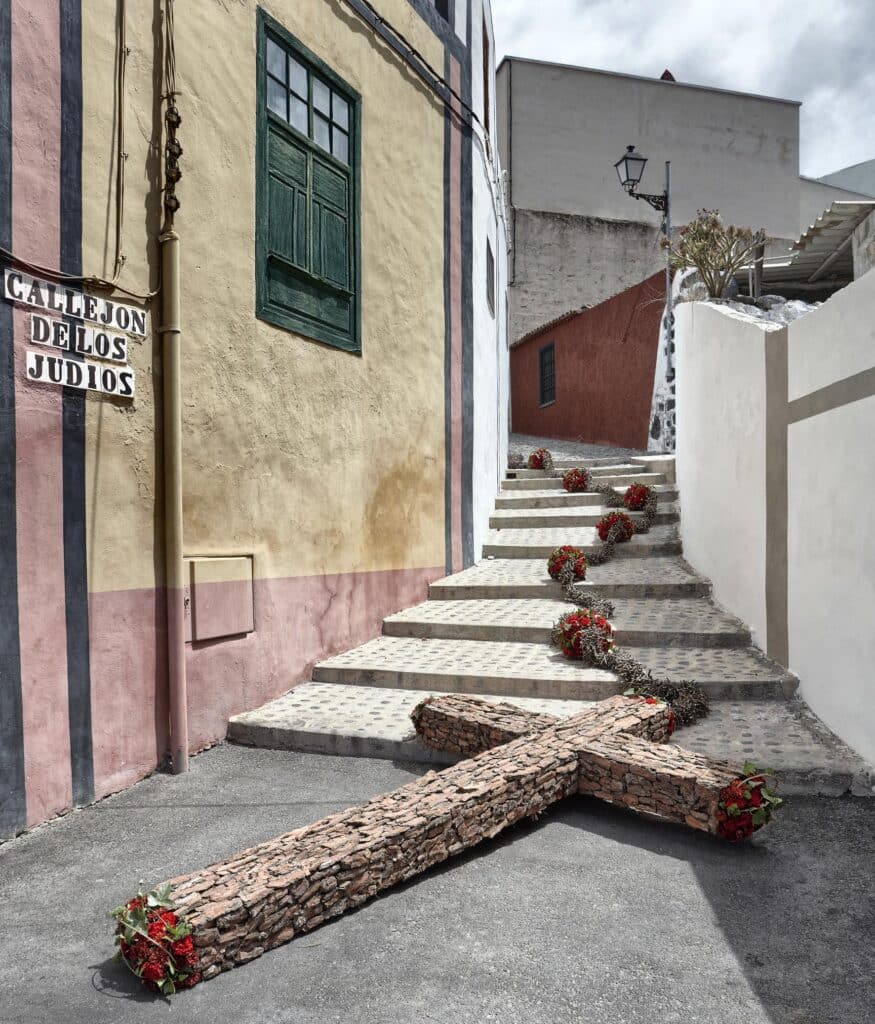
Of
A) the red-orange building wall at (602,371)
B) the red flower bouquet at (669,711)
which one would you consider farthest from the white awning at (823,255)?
the red flower bouquet at (669,711)

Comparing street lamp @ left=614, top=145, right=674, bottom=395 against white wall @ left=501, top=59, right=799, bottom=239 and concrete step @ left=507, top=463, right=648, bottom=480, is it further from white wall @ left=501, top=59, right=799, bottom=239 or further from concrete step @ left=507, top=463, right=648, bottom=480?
white wall @ left=501, top=59, right=799, bottom=239

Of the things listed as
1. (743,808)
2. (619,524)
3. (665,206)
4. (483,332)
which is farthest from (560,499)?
(743,808)

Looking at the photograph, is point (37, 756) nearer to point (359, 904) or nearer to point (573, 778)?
point (359, 904)

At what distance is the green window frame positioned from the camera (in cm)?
550

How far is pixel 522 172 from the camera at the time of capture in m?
19.5

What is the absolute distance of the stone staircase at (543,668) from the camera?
4562 millimetres

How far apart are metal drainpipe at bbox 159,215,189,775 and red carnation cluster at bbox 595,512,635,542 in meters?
4.98

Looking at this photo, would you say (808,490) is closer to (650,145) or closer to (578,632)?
(578,632)

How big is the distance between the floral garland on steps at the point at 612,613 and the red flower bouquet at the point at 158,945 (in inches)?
123

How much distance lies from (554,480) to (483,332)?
2.34 m

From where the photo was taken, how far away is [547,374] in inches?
694

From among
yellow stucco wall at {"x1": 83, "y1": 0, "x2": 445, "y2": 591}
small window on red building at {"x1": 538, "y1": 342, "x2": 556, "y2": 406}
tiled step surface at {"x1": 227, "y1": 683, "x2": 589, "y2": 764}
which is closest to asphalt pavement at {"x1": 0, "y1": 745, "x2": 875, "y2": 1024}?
tiled step surface at {"x1": 227, "y1": 683, "x2": 589, "y2": 764}

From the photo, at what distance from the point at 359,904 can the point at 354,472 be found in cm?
392

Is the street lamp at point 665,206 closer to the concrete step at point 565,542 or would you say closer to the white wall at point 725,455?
the white wall at point 725,455
